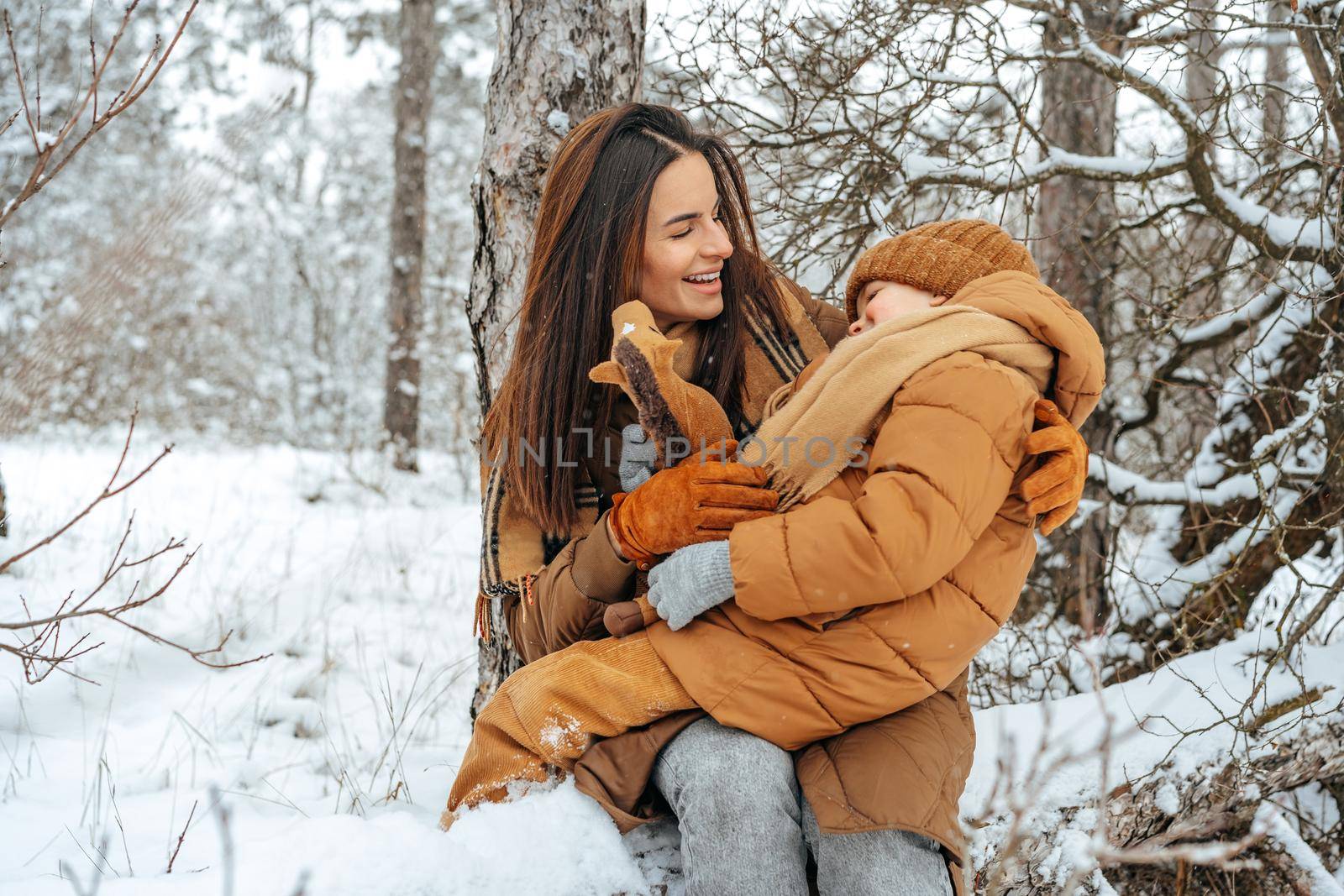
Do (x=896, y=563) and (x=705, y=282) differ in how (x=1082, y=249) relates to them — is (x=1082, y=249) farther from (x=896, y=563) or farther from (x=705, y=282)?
(x=896, y=563)

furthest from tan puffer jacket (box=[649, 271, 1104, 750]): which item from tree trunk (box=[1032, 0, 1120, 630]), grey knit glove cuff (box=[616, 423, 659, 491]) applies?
tree trunk (box=[1032, 0, 1120, 630])

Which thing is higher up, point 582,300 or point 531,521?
point 582,300

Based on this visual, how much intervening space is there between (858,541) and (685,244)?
0.99 meters

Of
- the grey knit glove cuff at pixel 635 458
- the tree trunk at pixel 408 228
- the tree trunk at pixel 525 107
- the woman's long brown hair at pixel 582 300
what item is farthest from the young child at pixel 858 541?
the tree trunk at pixel 408 228

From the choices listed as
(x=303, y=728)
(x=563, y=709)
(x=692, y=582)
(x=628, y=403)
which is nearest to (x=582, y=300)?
(x=628, y=403)

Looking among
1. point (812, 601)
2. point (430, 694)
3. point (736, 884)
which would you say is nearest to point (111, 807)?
point (430, 694)

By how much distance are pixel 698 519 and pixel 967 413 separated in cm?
56

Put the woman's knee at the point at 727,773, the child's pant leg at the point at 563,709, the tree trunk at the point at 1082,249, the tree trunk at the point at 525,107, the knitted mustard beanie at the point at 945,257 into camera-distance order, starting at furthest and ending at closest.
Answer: the tree trunk at the point at 1082,249 → the tree trunk at the point at 525,107 → the knitted mustard beanie at the point at 945,257 → the child's pant leg at the point at 563,709 → the woman's knee at the point at 727,773

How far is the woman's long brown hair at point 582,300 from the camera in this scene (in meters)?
2.21

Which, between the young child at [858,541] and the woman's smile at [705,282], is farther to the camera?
the woman's smile at [705,282]

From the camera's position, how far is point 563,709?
74.4 inches

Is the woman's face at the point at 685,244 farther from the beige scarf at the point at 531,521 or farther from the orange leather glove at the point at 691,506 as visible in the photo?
the orange leather glove at the point at 691,506

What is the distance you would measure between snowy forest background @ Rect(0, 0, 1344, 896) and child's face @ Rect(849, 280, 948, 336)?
1025mm

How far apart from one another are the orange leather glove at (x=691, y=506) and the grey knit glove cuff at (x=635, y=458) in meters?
0.24
